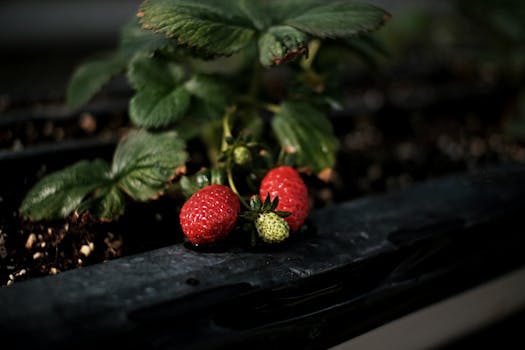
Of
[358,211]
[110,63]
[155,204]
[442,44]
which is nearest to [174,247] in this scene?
[155,204]

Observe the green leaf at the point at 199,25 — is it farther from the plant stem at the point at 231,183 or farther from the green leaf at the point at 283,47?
the plant stem at the point at 231,183

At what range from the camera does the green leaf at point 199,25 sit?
2.16 feet

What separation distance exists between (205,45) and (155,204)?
24 centimetres

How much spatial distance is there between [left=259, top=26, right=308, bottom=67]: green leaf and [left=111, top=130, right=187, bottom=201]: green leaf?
0.16 metres

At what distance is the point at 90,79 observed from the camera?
2.85 feet

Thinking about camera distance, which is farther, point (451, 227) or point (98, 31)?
point (98, 31)

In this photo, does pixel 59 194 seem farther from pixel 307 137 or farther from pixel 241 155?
pixel 307 137

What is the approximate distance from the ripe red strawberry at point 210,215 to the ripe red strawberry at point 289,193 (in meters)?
0.05

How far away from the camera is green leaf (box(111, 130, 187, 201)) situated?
0.70 metres

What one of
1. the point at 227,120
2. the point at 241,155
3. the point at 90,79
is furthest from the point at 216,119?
the point at 90,79

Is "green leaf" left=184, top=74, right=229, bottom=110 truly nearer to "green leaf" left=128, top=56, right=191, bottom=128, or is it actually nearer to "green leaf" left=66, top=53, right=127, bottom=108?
"green leaf" left=128, top=56, right=191, bottom=128

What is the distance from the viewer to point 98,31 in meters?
3.18

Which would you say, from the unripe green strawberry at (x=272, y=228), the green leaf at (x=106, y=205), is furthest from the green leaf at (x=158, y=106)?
the unripe green strawberry at (x=272, y=228)

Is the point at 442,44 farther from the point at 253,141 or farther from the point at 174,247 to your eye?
the point at 174,247
